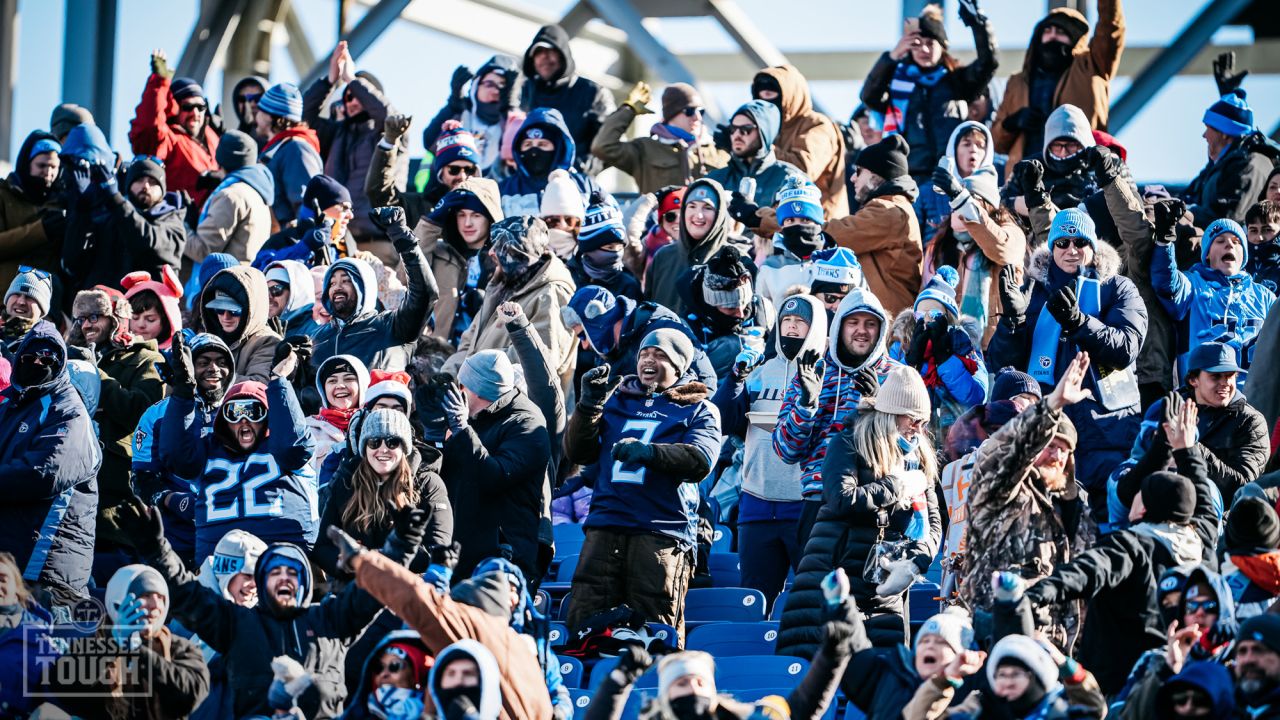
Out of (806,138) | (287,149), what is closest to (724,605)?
(806,138)

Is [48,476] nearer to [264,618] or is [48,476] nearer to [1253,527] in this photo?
[264,618]

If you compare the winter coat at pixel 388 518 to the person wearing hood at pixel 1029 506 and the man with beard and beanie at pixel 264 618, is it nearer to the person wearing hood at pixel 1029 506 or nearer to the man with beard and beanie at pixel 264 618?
the man with beard and beanie at pixel 264 618

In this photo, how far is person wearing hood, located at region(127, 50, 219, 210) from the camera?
14266mm

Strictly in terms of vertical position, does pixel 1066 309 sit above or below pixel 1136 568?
above

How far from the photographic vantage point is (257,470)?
943 centimetres

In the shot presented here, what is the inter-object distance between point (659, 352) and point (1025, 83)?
16.4 feet

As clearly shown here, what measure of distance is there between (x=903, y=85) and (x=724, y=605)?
5.05 m

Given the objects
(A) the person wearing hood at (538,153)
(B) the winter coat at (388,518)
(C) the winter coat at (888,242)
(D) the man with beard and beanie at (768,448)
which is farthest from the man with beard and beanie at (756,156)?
(B) the winter coat at (388,518)

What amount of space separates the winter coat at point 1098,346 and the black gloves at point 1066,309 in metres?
0.05

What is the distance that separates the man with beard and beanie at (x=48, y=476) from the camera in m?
9.37

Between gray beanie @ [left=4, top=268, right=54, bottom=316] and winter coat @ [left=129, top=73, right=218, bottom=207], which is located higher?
winter coat @ [left=129, top=73, right=218, bottom=207]

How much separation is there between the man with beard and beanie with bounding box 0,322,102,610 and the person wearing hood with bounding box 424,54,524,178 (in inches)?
171

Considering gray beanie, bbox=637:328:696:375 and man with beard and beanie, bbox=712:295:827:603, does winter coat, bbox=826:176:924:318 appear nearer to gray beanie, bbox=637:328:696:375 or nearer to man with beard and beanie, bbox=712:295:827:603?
man with beard and beanie, bbox=712:295:827:603

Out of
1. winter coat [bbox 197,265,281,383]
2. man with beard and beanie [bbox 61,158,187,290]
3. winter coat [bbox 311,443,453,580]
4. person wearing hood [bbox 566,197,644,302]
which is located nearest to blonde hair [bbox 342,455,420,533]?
winter coat [bbox 311,443,453,580]
